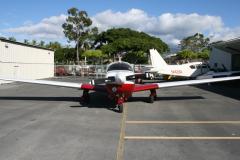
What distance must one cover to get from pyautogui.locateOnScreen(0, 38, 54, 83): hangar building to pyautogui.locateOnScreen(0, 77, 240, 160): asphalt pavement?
1732 cm

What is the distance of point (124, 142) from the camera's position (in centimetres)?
843

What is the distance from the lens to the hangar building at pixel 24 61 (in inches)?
1246

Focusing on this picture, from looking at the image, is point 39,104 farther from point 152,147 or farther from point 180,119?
point 152,147

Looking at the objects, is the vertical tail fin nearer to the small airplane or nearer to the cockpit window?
the small airplane

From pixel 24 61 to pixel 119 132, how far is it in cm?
2957

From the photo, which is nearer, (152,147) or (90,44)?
(152,147)

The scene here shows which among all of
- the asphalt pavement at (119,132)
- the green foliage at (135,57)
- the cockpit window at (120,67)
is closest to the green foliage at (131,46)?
the green foliage at (135,57)

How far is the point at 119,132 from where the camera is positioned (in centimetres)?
965

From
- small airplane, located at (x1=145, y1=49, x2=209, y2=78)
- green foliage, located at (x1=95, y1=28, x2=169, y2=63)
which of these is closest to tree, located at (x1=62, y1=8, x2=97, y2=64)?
green foliage, located at (x1=95, y1=28, x2=169, y2=63)

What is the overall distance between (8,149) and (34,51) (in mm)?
34378

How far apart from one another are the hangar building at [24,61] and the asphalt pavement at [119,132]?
17.3 metres

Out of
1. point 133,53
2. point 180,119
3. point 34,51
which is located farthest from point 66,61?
point 180,119

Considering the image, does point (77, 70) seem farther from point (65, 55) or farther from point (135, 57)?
point (65, 55)

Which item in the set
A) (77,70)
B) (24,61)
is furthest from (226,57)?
(77,70)
